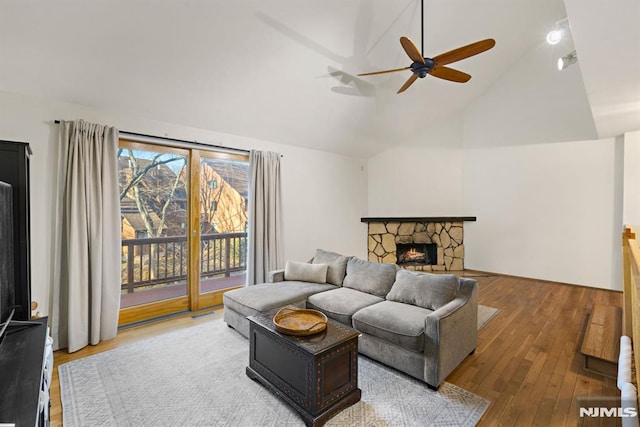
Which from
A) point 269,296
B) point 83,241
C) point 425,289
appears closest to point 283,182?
point 269,296

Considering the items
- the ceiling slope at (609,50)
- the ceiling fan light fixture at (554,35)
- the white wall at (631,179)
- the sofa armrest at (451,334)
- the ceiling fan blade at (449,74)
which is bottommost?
the sofa armrest at (451,334)

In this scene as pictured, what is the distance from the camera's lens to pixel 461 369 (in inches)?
96.0

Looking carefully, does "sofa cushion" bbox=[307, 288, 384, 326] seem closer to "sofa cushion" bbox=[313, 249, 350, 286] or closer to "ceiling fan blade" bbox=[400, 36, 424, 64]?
"sofa cushion" bbox=[313, 249, 350, 286]

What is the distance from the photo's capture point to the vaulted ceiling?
218 cm

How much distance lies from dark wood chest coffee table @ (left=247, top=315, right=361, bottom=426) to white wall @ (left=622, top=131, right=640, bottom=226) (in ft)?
16.6

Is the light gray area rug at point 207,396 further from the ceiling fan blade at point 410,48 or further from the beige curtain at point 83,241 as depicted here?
the ceiling fan blade at point 410,48

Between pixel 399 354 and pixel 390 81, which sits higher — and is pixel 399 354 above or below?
below

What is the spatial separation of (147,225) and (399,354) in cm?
331

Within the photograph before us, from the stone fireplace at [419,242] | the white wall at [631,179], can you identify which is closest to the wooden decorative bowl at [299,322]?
the stone fireplace at [419,242]

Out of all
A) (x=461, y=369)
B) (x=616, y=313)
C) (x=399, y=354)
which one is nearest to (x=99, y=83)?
(x=399, y=354)

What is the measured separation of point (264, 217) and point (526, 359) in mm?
3487

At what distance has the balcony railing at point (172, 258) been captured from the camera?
378 centimetres

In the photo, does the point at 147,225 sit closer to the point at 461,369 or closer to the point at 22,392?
the point at 22,392

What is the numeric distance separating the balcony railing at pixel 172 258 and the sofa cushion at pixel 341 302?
187 centimetres
